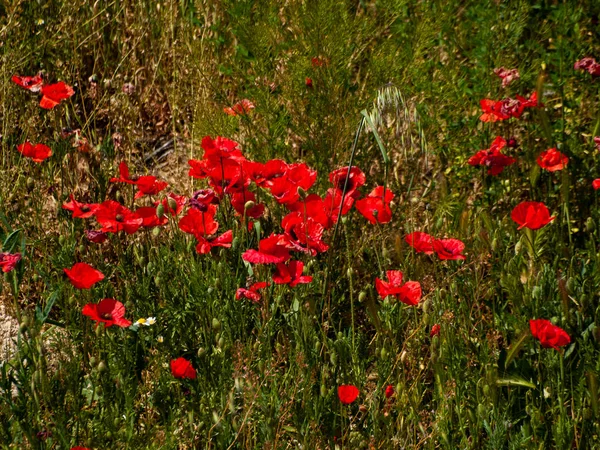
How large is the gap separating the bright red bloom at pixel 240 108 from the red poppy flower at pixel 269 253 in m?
1.00

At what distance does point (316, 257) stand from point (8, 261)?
1130 mm

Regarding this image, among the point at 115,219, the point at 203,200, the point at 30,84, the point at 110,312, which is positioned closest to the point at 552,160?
the point at 203,200

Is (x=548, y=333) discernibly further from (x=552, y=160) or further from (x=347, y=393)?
(x=552, y=160)

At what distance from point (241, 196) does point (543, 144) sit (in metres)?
1.52

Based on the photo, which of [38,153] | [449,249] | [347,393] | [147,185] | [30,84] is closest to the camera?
[347,393]

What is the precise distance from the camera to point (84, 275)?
2270 mm

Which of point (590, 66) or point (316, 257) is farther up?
point (590, 66)

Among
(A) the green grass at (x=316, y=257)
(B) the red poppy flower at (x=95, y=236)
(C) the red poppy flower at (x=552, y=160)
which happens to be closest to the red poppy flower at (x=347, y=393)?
(A) the green grass at (x=316, y=257)

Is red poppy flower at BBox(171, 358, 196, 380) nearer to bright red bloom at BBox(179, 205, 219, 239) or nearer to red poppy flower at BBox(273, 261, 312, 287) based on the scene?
red poppy flower at BBox(273, 261, 312, 287)

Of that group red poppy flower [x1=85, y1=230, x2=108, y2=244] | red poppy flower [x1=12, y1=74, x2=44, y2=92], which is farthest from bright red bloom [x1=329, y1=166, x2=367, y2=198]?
red poppy flower [x1=12, y1=74, x2=44, y2=92]

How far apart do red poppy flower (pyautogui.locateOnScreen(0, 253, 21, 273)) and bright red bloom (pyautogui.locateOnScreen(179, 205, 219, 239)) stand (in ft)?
1.70

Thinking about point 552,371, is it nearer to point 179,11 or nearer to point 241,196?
point 241,196

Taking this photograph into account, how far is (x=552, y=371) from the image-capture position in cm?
237

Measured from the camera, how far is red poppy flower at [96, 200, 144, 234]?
8.25 ft
